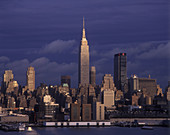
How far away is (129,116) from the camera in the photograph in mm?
175375

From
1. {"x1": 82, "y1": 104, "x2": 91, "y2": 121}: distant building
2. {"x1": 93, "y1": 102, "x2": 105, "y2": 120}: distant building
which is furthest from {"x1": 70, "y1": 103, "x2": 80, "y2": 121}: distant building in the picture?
{"x1": 93, "y1": 102, "x2": 105, "y2": 120}: distant building

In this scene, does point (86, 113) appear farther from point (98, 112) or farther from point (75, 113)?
point (98, 112)

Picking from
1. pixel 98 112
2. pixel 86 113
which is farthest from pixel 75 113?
pixel 98 112

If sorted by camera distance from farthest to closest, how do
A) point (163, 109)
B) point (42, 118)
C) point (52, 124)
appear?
point (163, 109) < point (42, 118) < point (52, 124)

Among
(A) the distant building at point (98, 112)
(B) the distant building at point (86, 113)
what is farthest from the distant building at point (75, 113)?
(A) the distant building at point (98, 112)

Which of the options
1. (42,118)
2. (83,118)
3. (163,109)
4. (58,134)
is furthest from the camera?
(163,109)

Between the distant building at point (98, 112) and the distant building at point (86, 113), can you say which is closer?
the distant building at point (86, 113)

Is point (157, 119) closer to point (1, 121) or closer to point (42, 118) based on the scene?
point (42, 118)

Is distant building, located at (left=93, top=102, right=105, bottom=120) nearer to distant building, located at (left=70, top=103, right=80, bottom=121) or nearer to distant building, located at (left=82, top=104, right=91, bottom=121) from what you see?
distant building, located at (left=82, top=104, right=91, bottom=121)

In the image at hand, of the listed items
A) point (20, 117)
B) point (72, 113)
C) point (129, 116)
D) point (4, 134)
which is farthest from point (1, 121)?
point (4, 134)

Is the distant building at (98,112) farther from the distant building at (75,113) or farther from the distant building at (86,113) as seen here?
the distant building at (75,113)

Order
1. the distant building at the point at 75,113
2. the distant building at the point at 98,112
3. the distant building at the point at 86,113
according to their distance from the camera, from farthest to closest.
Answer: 1. the distant building at the point at 98,112
2. the distant building at the point at 86,113
3. the distant building at the point at 75,113

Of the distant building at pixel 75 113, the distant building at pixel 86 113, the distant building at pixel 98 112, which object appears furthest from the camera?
the distant building at pixel 98 112

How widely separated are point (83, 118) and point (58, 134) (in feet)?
153
